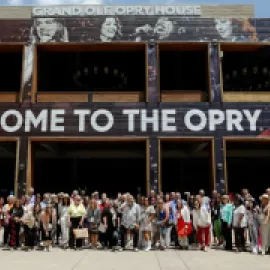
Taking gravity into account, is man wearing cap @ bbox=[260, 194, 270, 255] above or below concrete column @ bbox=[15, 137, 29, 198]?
below

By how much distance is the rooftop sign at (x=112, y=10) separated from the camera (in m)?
23.4

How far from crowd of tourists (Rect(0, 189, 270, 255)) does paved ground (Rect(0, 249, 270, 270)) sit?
0.60 metres

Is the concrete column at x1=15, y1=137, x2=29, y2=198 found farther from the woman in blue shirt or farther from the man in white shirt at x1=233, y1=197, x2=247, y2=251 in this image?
the man in white shirt at x1=233, y1=197, x2=247, y2=251

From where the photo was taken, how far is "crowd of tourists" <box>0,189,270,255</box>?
12.0m

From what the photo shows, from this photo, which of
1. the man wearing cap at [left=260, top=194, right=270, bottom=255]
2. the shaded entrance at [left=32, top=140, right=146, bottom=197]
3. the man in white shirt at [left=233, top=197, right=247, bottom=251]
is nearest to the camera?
the man wearing cap at [left=260, top=194, right=270, bottom=255]

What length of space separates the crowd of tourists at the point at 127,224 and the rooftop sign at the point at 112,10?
14161mm

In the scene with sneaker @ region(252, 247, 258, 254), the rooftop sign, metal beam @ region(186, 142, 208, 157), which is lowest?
sneaker @ region(252, 247, 258, 254)

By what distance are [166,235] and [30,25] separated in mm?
12277

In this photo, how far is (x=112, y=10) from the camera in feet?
79.9

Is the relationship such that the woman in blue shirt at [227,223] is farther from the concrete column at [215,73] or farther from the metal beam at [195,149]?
the metal beam at [195,149]

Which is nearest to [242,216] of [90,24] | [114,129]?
[114,129]

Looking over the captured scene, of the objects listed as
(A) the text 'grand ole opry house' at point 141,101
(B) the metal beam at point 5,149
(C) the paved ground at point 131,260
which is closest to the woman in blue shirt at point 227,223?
(C) the paved ground at point 131,260

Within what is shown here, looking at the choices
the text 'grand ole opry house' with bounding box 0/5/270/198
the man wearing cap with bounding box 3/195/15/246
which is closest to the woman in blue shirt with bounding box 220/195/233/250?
the text 'grand ole opry house' with bounding box 0/5/270/198

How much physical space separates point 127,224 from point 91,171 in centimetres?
1407
